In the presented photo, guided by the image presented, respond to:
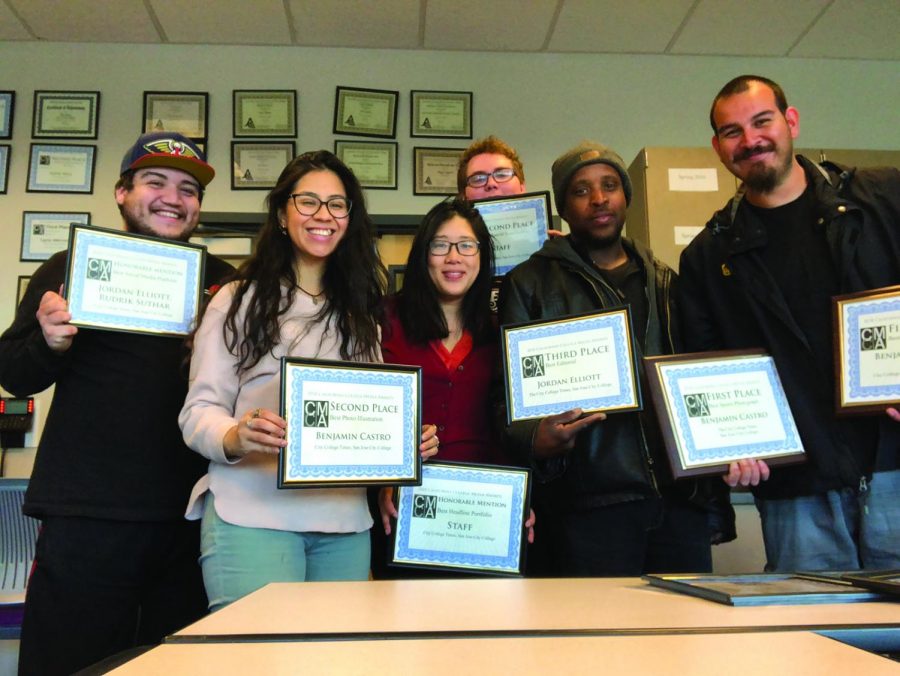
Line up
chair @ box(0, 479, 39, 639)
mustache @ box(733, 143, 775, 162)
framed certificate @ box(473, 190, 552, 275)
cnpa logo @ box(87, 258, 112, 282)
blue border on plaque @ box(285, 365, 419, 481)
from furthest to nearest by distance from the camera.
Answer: chair @ box(0, 479, 39, 639) < framed certificate @ box(473, 190, 552, 275) < mustache @ box(733, 143, 775, 162) < cnpa logo @ box(87, 258, 112, 282) < blue border on plaque @ box(285, 365, 419, 481)

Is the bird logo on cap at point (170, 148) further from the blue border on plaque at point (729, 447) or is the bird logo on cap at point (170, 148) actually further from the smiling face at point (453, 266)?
the blue border on plaque at point (729, 447)

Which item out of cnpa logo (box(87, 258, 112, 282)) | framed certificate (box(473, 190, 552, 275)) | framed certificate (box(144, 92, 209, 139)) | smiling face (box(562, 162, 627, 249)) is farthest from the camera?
framed certificate (box(144, 92, 209, 139))

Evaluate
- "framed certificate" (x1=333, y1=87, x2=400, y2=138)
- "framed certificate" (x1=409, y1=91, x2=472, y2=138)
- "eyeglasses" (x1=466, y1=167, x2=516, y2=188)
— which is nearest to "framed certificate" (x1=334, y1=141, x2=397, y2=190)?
"framed certificate" (x1=333, y1=87, x2=400, y2=138)

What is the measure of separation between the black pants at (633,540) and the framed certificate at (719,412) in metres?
0.19

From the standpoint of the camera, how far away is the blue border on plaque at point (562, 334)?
1.72 metres

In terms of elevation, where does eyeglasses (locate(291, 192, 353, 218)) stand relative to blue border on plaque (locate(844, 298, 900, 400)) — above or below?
above

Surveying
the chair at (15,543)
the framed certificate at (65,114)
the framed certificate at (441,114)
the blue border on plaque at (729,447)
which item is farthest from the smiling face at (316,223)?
the framed certificate at (65,114)

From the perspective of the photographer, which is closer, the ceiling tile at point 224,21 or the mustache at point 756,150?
the mustache at point 756,150

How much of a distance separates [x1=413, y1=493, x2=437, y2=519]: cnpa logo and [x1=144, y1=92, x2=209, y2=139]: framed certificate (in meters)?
2.94

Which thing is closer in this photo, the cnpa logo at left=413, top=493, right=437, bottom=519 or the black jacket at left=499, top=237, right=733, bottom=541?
the cnpa logo at left=413, top=493, right=437, bottom=519

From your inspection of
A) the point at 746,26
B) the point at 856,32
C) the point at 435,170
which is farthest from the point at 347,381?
the point at 856,32

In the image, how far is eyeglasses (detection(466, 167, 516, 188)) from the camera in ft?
8.16

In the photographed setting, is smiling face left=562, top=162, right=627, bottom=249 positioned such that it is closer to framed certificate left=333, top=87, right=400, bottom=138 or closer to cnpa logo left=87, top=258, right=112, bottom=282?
cnpa logo left=87, top=258, right=112, bottom=282

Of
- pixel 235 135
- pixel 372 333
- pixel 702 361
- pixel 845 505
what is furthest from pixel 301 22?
pixel 845 505
